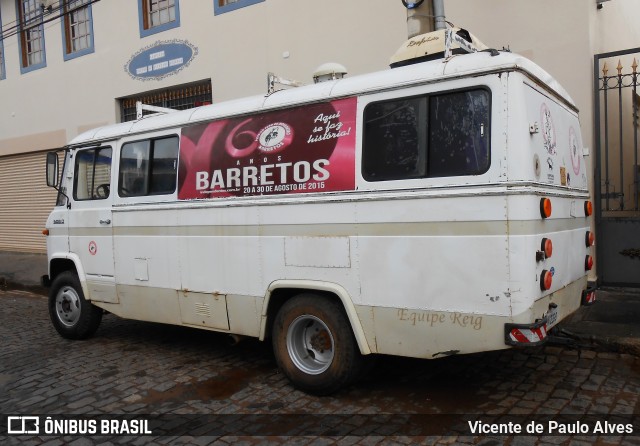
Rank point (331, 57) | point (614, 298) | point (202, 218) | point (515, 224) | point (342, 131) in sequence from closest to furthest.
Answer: point (515, 224)
point (342, 131)
point (202, 218)
point (614, 298)
point (331, 57)

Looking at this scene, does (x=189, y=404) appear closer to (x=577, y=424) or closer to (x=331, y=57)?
(x=577, y=424)

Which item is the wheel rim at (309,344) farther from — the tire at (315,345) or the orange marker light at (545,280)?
the orange marker light at (545,280)

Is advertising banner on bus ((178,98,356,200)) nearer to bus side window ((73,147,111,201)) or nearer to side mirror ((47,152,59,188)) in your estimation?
bus side window ((73,147,111,201))

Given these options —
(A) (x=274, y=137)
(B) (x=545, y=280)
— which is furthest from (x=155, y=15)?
(B) (x=545, y=280)

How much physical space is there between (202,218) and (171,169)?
698 millimetres

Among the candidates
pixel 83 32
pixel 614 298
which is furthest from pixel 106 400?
pixel 83 32

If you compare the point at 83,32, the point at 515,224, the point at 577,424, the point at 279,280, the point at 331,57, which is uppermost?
the point at 83,32

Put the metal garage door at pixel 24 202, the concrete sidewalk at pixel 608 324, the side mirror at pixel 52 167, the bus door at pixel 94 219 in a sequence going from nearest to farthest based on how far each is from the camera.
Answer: the concrete sidewalk at pixel 608 324 < the bus door at pixel 94 219 < the side mirror at pixel 52 167 < the metal garage door at pixel 24 202

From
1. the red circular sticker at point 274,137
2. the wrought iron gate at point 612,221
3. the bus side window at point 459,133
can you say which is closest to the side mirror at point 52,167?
the red circular sticker at point 274,137

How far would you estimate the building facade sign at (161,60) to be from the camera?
1114cm

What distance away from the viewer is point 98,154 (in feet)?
20.8

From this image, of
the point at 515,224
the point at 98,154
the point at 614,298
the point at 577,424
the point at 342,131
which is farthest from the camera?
the point at 614,298

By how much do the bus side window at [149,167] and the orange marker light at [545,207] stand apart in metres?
3.51

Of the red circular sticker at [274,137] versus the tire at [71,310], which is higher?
the red circular sticker at [274,137]
